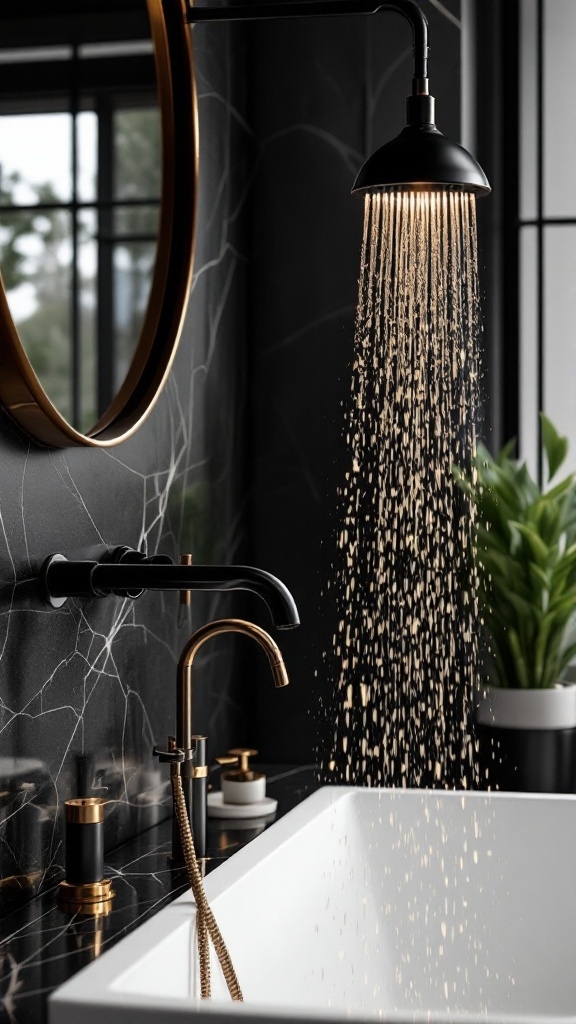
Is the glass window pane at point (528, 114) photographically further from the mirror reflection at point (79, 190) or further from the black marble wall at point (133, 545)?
the mirror reflection at point (79, 190)

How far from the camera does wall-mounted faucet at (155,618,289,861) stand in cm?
134

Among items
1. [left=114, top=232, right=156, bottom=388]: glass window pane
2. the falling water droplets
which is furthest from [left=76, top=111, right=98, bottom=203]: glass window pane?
the falling water droplets

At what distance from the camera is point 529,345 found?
7.64 feet

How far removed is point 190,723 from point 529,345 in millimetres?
1238

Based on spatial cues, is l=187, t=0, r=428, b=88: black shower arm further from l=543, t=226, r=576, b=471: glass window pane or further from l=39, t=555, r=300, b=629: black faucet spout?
l=543, t=226, r=576, b=471: glass window pane

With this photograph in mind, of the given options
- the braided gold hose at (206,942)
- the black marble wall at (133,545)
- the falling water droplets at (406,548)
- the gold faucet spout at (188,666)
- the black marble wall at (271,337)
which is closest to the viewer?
the braided gold hose at (206,942)

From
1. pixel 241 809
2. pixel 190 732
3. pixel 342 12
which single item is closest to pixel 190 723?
pixel 190 732

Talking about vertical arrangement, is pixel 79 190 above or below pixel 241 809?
above

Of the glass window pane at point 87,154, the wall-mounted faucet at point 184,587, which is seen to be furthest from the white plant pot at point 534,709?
the glass window pane at point 87,154

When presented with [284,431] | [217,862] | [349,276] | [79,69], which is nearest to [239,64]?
[349,276]

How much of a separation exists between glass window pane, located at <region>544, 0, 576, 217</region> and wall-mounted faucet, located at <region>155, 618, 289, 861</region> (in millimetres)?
1305

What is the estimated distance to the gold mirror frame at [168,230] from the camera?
1.53 meters

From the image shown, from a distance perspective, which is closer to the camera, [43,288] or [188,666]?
[43,288]

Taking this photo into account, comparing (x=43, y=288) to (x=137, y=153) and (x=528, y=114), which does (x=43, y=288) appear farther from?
(x=528, y=114)
